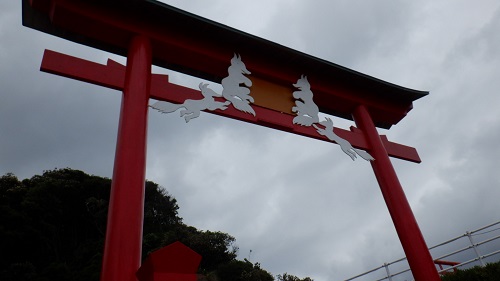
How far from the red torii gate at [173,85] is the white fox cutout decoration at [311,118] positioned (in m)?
0.10

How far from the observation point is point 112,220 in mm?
2768

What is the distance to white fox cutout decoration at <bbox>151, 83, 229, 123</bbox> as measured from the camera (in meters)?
3.65

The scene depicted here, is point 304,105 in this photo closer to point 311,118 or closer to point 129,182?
point 311,118

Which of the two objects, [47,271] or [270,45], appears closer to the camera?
[270,45]

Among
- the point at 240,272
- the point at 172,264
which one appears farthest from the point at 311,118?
the point at 240,272

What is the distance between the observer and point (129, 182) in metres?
2.95

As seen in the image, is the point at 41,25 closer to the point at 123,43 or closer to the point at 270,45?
the point at 123,43

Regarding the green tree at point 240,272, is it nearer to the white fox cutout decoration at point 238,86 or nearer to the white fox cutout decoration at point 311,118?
the white fox cutout decoration at point 311,118

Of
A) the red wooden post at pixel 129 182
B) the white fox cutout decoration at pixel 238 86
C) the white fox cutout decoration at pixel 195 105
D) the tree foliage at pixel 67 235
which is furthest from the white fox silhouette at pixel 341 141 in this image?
the tree foliage at pixel 67 235

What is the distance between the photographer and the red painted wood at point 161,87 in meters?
3.56

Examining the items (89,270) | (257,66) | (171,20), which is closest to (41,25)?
(171,20)

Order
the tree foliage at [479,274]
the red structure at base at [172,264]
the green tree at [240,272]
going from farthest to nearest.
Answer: the green tree at [240,272], the tree foliage at [479,274], the red structure at base at [172,264]

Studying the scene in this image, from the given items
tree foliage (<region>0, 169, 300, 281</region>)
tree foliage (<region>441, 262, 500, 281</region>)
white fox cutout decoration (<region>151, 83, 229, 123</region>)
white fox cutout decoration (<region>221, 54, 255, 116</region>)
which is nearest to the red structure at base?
white fox cutout decoration (<region>151, 83, 229, 123</region>)

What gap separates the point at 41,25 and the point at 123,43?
0.85 metres
